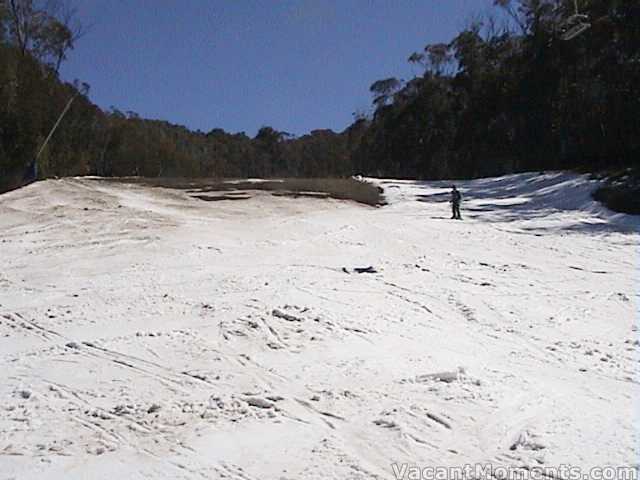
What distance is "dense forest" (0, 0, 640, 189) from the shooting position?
120 ft

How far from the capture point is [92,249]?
16.0 metres

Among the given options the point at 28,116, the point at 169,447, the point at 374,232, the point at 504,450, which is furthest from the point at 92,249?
the point at 28,116

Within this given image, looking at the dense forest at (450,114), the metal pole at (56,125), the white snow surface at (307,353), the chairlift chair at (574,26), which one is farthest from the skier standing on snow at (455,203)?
the metal pole at (56,125)

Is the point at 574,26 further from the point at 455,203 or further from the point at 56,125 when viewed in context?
the point at 56,125

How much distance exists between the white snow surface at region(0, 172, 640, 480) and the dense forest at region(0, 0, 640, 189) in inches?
715

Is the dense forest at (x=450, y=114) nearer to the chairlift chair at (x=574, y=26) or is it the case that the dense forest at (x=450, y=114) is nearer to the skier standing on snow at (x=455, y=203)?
the chairlift chair at (x=574, y=26)

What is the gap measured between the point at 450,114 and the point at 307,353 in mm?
59065

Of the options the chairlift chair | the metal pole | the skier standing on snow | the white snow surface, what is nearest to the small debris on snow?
the white snow surface

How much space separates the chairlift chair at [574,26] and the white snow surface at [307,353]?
2577cm

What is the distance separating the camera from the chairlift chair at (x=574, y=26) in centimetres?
3978

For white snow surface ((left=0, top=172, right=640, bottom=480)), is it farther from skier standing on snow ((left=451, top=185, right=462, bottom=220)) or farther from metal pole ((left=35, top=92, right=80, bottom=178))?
metal pole ((left=35, top=92, right=80, bottom=178))

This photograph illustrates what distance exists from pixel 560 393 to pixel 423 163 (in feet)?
204

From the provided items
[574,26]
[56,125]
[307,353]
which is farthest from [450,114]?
[307,353]

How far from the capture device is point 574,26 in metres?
41.9
